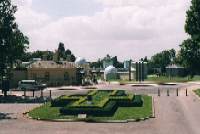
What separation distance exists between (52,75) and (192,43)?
28.9 m

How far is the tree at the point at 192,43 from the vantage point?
6650cm

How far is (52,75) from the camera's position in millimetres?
85062

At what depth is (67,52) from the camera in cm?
19438

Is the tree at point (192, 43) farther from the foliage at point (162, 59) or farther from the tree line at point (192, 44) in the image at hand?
the foliage at point (162, 59)

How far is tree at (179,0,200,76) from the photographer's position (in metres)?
66.5

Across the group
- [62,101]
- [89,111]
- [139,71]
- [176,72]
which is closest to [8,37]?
[62,101]

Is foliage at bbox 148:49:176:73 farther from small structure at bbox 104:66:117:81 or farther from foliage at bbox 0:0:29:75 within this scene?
foliage at bbox 0:0:29:75

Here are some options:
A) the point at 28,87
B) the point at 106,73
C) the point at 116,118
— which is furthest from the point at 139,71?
the point at 116,118

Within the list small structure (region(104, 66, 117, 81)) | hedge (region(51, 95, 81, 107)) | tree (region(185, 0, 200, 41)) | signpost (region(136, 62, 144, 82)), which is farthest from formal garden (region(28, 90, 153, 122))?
small structure (region(104, 66, 117, 81))

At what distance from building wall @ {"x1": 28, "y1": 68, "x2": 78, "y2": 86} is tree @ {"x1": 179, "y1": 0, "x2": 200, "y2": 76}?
25860mm

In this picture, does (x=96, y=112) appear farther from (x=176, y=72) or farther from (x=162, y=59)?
(x=162, y=59)

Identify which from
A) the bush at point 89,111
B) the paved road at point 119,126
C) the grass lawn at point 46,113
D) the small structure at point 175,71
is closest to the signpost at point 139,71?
the small structure at point 175,71

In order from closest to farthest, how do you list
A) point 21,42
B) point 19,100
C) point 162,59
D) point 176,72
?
point 19,100 → point 21,42 → point 176,72 → point 162,59

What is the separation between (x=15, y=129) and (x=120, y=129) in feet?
25.2
